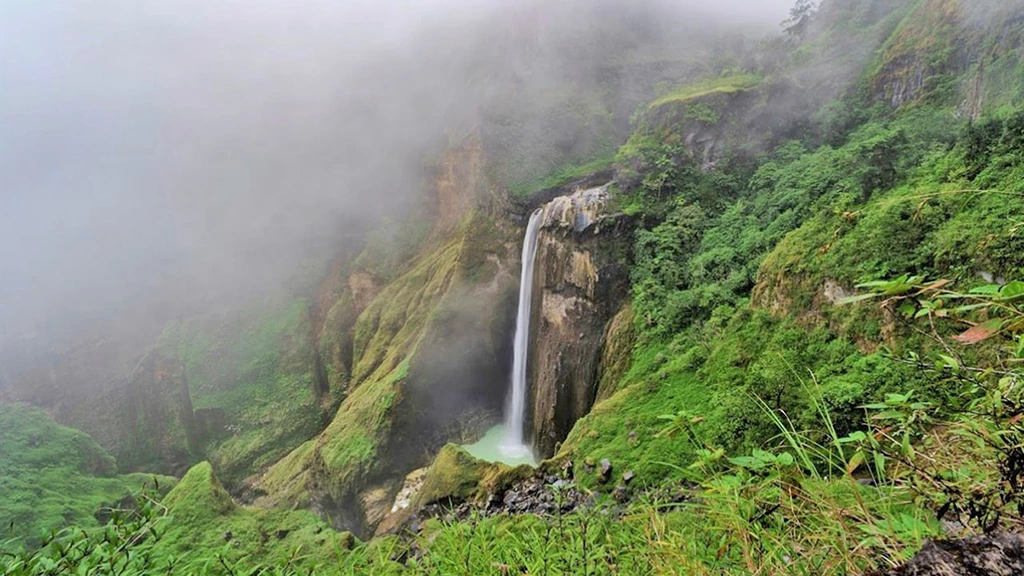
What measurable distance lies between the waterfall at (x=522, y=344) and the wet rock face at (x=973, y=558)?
50.3ft

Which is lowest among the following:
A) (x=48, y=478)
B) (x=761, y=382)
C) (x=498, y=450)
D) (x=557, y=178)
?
(x=498, y=450)

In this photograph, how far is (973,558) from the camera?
85 cm

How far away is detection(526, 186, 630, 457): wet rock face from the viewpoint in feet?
47.4

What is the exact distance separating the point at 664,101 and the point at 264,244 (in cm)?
2765

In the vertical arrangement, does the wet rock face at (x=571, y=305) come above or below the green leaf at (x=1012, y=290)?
below

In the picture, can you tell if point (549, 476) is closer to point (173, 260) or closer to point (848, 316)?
point (848, 316)

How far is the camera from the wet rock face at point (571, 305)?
1445cm

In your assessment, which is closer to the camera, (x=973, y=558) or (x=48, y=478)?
(x=973, y=558)

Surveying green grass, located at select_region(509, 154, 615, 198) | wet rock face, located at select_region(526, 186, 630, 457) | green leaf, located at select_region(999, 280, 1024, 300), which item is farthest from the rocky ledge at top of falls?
green leaf, located at select_region(999, 280, 1024, 300)

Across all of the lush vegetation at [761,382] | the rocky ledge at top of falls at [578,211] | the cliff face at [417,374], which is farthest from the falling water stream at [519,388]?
the lush vegetation at [761,382]

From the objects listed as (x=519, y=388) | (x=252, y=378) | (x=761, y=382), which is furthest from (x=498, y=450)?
(x=252, y=378)

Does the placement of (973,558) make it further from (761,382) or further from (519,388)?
(519,388)

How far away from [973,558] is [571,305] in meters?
14.7

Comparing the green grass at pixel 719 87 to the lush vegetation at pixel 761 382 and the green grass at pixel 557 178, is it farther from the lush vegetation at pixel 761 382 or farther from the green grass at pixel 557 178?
the green grass at pixel 557 178
